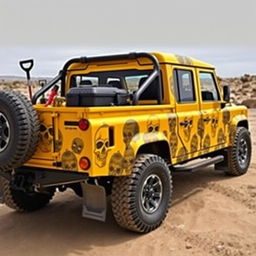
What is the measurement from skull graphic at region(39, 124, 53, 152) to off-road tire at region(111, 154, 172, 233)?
0.82 m

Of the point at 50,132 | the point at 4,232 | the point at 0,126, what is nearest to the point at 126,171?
the point at 50,132

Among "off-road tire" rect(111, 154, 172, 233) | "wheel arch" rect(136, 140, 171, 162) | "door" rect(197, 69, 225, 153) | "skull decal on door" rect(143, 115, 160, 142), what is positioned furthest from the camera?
"door" rect(197, 69, 225, 153)

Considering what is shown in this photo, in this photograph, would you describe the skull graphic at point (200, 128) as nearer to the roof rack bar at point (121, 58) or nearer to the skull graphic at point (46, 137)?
the roof rack bar at point (121, 58)

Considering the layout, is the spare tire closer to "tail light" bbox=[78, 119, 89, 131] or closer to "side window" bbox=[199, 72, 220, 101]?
"tail light" bbox=[78, 119, 89, 131]

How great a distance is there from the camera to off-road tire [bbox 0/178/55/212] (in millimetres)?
5608

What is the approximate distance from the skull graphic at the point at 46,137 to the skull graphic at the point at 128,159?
0.80 meters

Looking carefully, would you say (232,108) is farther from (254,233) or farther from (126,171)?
(126,171)

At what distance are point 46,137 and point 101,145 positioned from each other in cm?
64

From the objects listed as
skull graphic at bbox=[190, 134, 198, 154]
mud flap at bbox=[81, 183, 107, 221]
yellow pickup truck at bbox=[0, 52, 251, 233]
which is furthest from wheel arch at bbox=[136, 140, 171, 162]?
mud flap at bbox=[81, 183, 107, 221]

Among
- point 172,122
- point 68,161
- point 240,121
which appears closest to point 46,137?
point 68,161

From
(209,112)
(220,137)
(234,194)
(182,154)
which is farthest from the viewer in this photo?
(220,137)

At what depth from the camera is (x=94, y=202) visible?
15.2 feet

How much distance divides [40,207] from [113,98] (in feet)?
6.80

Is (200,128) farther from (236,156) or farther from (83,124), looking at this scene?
(83,124)
